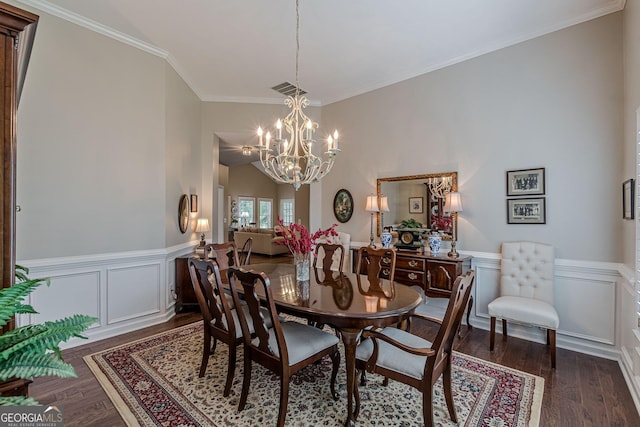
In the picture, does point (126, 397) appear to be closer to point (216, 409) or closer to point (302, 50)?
point (216, 409)

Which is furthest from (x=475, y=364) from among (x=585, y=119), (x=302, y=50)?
(x=302, y=50)

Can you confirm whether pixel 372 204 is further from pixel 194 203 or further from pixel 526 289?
pixel 194 203

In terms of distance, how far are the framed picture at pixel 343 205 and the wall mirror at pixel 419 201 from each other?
22.9 inches

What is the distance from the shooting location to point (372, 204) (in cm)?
447

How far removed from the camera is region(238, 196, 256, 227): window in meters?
12.4

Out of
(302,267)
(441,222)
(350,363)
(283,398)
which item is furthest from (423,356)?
(441,222)

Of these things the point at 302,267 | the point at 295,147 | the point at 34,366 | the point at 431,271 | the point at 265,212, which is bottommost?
the point at 431,271

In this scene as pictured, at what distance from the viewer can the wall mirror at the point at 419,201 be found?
3.94m

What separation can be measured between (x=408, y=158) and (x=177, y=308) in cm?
381

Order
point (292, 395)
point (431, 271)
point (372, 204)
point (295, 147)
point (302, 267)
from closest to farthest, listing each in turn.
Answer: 1. point (292, 395)
2. point (302, 267)
3. point (295, 147)
4. point (431, 271)
5. point (372, 204)

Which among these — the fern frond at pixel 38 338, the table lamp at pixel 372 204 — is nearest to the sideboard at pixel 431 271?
the table lamp at pixel 372 204

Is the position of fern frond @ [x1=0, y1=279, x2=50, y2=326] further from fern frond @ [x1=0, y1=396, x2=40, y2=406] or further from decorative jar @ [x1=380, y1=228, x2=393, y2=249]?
decorative jar @ [x1=380, y1=228, x2=393, y2=249]

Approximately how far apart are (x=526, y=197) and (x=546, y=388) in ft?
6.22

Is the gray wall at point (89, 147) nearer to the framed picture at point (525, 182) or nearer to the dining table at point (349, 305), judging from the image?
the dining table at point (349, 305)
